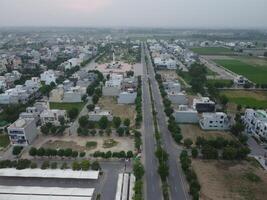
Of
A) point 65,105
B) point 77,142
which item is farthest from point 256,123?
point 65,105

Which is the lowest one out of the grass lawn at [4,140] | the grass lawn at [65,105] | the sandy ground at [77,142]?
the grass lawn at [4,140]

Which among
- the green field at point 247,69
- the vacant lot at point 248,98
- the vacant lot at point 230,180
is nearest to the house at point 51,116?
the vacant lot at point 230,180

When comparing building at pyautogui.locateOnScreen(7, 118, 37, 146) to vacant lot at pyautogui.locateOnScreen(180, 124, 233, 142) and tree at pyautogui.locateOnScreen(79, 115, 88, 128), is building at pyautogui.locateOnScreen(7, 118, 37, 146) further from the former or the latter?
vacant lot at pyautogui.locateOnScreen(180, 124, 233, 142)

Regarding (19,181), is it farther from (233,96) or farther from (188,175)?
(233,96)

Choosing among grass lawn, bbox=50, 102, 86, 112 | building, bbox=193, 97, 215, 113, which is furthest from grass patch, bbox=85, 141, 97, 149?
building, bbox=193, 97, 215, 113

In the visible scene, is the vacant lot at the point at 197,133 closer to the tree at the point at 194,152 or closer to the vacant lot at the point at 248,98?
the tree at the point at 194,152

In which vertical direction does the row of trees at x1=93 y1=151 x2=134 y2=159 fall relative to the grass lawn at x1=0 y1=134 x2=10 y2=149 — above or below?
above
